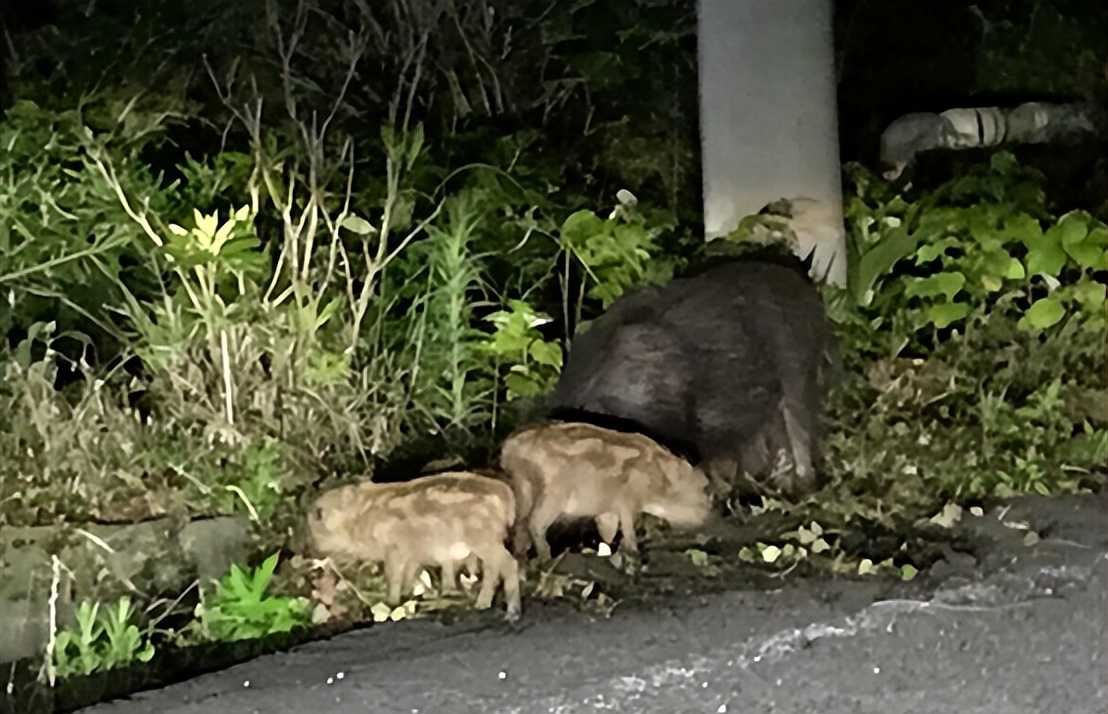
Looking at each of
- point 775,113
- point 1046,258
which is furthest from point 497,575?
point 1046,258

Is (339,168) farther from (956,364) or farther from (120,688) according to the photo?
(120,688)

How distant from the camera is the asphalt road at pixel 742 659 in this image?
8.70ft

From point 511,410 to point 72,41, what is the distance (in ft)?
12.0

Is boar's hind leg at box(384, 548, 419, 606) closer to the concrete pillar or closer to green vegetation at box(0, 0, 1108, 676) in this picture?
green vegetation at box(0, 0, 1108, 676)

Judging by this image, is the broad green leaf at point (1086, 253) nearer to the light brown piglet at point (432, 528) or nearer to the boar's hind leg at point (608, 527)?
the boar's hind leg at point (608, 527)

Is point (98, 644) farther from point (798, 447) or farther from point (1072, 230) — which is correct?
point (1072, 230)

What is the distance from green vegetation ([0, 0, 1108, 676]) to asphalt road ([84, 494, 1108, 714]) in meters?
0.28

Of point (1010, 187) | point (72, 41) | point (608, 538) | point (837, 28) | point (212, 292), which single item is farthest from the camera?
point (837, 28)

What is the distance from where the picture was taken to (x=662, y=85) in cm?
772

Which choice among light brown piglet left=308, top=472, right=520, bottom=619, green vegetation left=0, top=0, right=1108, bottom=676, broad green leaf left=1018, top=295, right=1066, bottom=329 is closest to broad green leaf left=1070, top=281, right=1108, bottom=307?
green vegetation left=0, top=0, right=1108, bottom=676

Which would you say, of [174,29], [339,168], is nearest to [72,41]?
[174,29]

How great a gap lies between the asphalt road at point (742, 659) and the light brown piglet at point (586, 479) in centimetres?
46

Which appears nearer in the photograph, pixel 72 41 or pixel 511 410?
pixel 511 410

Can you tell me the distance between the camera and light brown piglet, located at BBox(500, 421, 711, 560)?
3604mm
